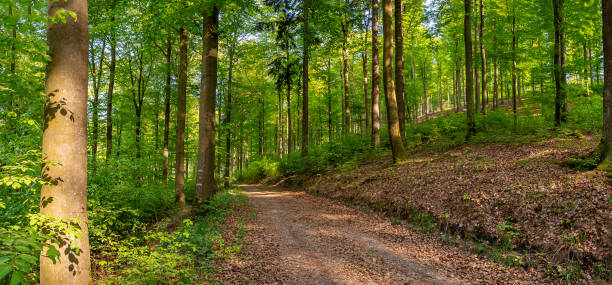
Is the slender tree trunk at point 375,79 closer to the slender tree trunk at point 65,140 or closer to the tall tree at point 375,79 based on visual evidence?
the tall tree at point 375,79

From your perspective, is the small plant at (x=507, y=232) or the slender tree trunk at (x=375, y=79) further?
the slender tree trunk at (x=375, y=79)

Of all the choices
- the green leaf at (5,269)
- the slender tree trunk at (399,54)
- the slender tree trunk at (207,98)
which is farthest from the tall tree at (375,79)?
the green leaf at (5,269)

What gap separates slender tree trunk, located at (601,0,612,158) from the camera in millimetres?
6602

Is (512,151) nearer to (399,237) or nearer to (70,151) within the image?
(399,237)


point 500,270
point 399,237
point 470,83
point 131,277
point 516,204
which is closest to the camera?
point 131,277

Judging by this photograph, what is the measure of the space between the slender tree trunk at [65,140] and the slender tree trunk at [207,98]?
6454 millimetres

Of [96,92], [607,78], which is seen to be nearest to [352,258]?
[607,78]

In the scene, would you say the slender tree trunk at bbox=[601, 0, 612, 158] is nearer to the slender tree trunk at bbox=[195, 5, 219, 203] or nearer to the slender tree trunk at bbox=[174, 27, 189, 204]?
the slender tree trunk at bbox=[195, 5, 219, 203]

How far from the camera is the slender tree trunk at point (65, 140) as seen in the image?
10.6 feet

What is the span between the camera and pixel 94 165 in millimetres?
8570

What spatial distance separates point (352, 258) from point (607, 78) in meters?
8.01

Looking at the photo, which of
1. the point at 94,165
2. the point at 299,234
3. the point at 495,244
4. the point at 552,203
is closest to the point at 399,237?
the point at 495,244

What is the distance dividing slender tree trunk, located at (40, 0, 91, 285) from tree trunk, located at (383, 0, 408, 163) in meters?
11.1

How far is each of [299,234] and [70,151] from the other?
18.4ft
